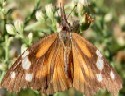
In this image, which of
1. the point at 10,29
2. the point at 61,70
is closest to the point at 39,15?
the point at 10,29

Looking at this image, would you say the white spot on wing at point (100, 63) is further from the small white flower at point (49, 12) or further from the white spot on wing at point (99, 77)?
the small white flower at point (49, 12)

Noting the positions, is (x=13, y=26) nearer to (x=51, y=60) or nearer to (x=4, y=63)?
(x=4, y=63)

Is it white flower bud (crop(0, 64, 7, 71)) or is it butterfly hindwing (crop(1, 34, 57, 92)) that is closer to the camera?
butterfly hindwing (crop(1, 34, 57, 92))

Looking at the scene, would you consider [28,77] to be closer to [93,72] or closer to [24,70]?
[24,70]

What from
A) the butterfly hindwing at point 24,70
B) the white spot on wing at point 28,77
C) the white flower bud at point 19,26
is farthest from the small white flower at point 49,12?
the white spot on wing at point 28,77

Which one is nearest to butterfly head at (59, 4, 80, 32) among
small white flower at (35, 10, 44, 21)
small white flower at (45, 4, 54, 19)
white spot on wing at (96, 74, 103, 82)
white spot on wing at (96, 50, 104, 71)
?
small white flower at (45, 4, 54, 19)

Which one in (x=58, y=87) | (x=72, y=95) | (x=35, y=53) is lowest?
(x=72, y=95)

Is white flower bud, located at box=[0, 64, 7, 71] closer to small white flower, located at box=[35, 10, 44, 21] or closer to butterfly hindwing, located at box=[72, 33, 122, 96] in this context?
small white flower, located at box=[35, 10, 44, 21]

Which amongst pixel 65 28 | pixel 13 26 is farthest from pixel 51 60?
pixel 13 26
